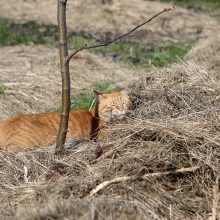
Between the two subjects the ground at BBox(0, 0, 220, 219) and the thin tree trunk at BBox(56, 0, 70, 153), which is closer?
the ground at BBox(0, 0, 220, 219)

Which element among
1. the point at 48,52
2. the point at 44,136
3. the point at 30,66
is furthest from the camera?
the point at 48,52

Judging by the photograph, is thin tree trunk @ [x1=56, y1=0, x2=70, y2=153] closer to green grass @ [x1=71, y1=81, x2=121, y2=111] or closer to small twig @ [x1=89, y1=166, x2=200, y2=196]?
small twig @ [x1=89, y1=166, x2=200, y2=196]

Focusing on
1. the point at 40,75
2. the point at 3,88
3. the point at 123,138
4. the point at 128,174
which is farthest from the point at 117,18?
the point at 128,174

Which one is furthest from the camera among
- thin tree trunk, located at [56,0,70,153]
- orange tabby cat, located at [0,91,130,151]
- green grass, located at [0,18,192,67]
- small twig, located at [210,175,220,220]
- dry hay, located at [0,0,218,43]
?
dry hay, located at [0,0,218,43]

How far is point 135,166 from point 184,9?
41.8 ft

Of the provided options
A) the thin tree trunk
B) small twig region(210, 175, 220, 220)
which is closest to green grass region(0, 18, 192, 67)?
the thin tree trunk

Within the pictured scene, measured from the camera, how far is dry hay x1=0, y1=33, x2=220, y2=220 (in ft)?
15.9

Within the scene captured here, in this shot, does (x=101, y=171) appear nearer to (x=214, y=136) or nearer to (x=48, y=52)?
(x=214, y=136)

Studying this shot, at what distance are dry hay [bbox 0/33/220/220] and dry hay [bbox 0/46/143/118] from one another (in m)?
2.69

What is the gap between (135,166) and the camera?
5.42m

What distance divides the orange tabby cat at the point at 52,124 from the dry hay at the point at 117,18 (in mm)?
6495

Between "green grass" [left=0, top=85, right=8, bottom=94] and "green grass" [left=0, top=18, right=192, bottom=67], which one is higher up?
"green grass" [left=0, top=85, right=8, bottom=94]

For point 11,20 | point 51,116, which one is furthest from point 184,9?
point 51,116

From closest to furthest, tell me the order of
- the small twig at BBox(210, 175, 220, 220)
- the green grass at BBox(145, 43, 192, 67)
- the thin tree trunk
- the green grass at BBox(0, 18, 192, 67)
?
the small twig at BBox(210, 175, 220, 220)
the thin tree trunk
the green grass at BBox(145, 43, 192, 67)
the green grass at BBox(0, 18, 192, 67)
